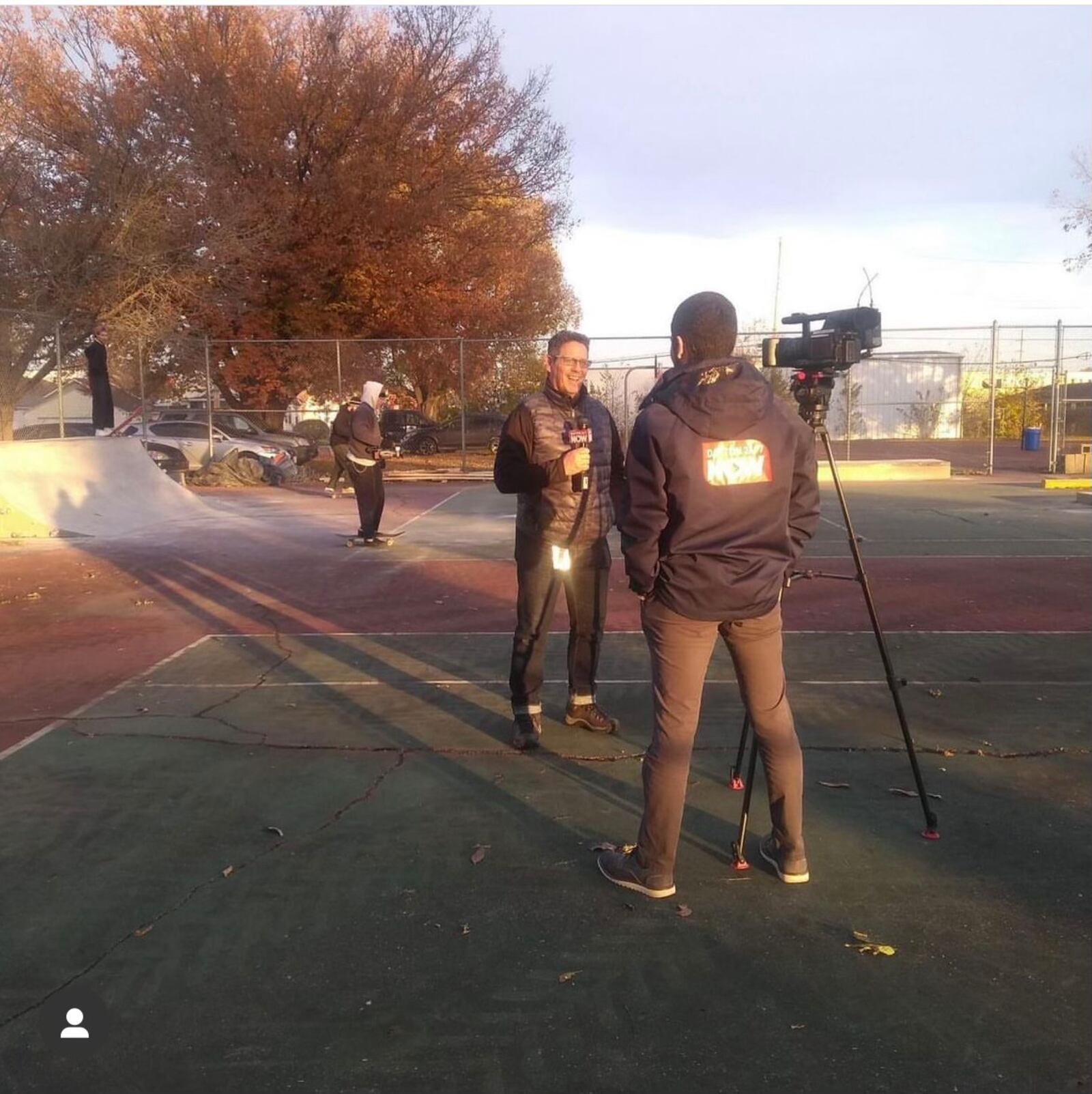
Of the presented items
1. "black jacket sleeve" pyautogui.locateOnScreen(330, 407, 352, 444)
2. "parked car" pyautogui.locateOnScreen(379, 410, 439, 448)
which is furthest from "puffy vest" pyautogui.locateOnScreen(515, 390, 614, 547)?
"parked car" pyautogui.locateOnScreen(379, 410, 439, 448)

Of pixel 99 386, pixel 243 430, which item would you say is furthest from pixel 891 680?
pixel 243 430

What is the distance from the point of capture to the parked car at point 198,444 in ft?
74.9

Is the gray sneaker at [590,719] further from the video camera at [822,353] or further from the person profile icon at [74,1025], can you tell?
the person profile icon at [74,1025]

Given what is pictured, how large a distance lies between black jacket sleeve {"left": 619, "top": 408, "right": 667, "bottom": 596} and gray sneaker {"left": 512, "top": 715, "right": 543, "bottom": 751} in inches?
74.5

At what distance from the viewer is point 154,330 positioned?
20453 millimetres

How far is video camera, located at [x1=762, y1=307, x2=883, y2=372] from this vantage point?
3957 mm

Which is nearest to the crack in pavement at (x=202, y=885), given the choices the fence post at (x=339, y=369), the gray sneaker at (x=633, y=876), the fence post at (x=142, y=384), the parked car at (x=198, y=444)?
the gray sneaker at (x=633, y=876)

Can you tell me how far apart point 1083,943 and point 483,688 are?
368 cm

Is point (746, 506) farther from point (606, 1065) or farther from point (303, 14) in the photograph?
point (303, 14)

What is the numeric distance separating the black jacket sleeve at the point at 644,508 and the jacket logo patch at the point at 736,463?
16 cm

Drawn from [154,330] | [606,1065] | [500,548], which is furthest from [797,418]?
[154,330]

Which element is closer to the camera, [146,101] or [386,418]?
[146,101]

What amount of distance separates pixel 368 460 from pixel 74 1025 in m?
8.98

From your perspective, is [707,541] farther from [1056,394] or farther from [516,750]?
[1056,394]
